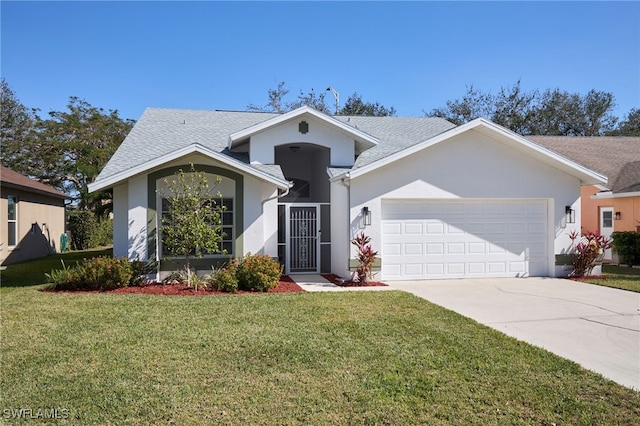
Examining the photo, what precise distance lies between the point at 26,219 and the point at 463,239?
1811 centimetres

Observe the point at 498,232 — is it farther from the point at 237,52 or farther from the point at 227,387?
the point at 237,52

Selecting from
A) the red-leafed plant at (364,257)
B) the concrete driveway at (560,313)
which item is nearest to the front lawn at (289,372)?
the concrete driveway at (560,313)

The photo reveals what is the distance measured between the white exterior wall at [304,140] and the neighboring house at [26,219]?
1003 cm

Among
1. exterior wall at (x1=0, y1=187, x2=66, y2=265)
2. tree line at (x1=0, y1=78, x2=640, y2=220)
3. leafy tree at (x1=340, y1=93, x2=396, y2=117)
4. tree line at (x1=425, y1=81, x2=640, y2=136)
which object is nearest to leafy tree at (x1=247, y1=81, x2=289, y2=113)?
tree line at (x1=0, y1=78, x2=640, y2=220)

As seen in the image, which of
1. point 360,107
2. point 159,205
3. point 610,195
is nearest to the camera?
point 159,205

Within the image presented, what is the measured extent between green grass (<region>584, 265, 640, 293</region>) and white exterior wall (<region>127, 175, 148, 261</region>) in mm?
12244

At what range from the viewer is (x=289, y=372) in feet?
16.3

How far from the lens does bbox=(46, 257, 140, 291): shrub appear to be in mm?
10328

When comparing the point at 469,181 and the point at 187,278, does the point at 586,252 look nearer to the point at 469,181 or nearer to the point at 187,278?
the point at 469,181

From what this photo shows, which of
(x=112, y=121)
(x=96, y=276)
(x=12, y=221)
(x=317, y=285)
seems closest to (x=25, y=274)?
(x=12, y=221)

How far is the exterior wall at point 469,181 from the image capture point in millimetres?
11977

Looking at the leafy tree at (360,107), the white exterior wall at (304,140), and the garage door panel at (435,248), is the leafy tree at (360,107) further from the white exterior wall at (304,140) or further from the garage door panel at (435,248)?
the garage door panel at (435,248)

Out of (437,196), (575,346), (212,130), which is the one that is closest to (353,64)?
(212,130)

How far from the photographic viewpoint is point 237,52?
17344 mm
